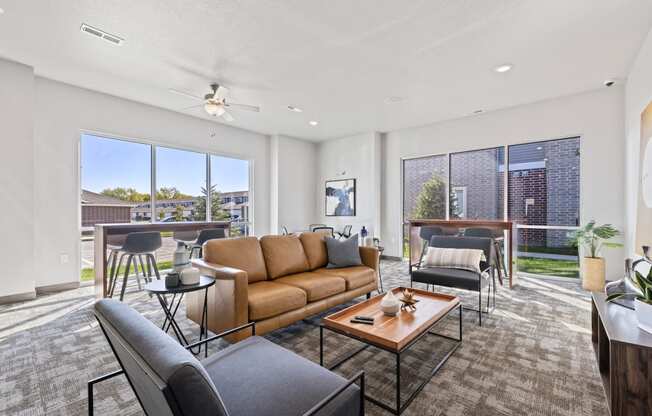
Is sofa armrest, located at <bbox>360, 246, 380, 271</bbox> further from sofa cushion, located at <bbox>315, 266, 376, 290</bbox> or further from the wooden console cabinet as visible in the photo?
the wooden console cabinet

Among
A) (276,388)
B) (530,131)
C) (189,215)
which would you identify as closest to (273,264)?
(276,388)

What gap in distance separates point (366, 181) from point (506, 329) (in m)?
4.58

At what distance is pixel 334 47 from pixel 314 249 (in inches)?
92.6

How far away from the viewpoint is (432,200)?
6.37m

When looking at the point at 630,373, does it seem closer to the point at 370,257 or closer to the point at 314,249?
the point at 370,257

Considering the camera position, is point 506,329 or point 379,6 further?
point 506,329

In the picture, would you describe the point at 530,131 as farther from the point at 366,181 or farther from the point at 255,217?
the point at 255,217

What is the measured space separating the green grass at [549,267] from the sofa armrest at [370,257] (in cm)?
300

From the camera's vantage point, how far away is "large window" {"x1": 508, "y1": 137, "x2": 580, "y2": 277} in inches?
191

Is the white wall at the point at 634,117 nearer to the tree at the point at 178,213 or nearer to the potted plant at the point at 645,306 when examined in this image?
the potted plant at the point at 645,306

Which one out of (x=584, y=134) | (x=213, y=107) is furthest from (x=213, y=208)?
(x=584, y=134)

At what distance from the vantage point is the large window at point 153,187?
4.64 meters

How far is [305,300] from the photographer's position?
279cm

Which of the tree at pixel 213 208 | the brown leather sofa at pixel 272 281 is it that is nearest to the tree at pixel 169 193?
the tree at pixel 213 208
